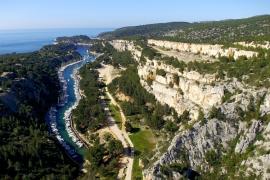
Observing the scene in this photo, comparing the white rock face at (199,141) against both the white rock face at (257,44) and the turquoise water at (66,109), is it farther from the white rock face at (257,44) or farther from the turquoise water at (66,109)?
the white rock face at (257,44)

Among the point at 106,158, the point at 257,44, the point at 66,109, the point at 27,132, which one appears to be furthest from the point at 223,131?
the point at 66,109

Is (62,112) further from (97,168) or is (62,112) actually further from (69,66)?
(69,66)

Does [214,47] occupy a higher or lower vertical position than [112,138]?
higher

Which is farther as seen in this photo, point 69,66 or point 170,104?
point 69,66

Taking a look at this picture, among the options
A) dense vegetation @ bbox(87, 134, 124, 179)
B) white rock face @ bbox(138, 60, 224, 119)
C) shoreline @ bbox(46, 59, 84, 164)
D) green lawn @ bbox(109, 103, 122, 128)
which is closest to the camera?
dense vegetation @ bbox(87, 134, 124, 179)

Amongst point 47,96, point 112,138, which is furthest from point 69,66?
point 112,138

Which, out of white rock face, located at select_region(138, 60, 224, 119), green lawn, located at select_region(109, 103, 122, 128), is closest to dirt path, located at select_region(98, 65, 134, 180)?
green lawn, located at select_region(109, 103, 122, 128)

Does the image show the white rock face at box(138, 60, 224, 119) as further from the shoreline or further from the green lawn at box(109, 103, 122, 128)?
the shoreline
